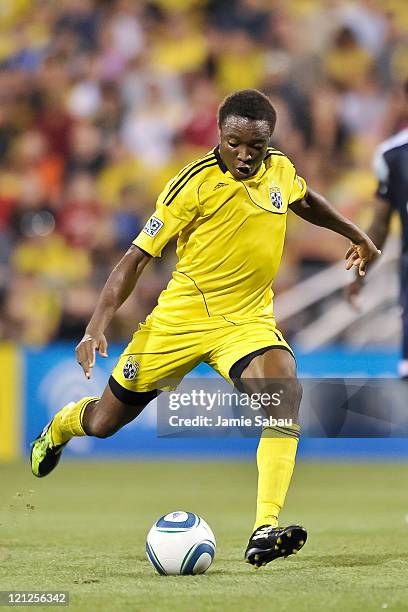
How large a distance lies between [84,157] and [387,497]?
6843mm

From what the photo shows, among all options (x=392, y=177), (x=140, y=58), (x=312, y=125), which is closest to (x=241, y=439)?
(x=312, y=125)

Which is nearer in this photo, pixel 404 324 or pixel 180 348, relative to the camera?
pixel 180 348

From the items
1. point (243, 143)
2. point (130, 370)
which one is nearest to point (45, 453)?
point (130, 370)

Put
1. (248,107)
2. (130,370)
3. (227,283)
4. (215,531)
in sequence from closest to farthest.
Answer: (248,107) → (227,283) → (130,370) → (215,531)

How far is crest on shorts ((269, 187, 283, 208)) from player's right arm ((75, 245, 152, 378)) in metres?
0.72

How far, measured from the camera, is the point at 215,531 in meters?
7.39

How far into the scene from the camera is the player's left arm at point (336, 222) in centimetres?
645

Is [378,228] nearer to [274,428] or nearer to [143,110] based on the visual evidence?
[274,428]

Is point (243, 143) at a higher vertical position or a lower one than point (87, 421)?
higher

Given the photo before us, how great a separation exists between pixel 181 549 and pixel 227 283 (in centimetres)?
143

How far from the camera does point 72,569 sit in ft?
18.7

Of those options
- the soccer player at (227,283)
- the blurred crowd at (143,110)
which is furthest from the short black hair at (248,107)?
the blurred crowd at (143,110)

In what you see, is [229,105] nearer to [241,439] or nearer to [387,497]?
[387,497]

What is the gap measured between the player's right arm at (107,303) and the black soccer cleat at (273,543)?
1.08m
